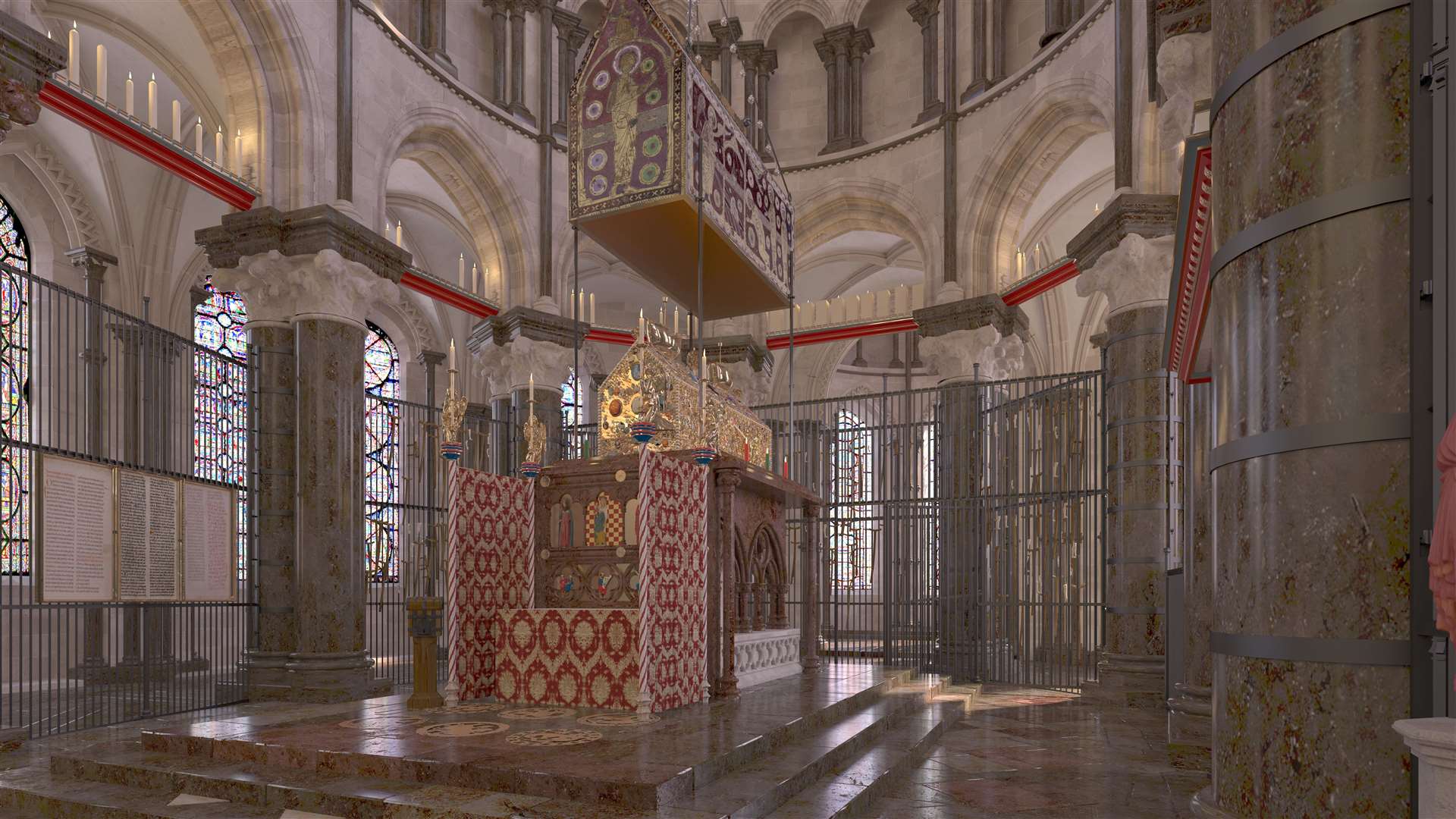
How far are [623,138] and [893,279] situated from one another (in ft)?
42.8

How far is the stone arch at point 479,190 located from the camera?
11.6 meters

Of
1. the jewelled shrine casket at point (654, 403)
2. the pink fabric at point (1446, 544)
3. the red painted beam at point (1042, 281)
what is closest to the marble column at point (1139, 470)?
the red painted beam at point (1042, 281)

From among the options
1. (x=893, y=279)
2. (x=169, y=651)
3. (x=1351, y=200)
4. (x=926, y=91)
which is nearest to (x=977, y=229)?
(x=926, y=91)

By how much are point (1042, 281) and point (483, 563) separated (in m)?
6.96

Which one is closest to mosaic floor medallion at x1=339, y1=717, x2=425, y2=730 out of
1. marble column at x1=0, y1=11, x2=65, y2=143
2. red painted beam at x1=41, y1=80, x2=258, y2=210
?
marble column at x1=0, y1=11, x2=65, y2=143

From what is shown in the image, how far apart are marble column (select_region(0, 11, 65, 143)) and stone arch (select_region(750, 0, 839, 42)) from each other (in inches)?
385

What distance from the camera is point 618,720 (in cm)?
594

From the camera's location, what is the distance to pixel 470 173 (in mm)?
12383

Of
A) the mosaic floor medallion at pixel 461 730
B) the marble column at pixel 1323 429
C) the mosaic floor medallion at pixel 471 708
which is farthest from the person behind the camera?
the mosaic floor medallion at pixel 471 708

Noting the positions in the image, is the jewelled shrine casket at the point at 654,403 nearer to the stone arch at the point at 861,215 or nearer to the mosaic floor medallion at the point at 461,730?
the mosaic floor medallion at the point at 461,730

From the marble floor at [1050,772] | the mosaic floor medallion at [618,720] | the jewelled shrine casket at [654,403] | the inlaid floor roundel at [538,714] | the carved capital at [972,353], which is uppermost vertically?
the carved capital at [972,353]

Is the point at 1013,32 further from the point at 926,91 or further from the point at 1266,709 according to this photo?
the point at 1266,709

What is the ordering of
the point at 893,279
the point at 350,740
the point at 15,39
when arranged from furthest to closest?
1. the point at 893,279
2. the point at 15,39
3. the point at 350,740

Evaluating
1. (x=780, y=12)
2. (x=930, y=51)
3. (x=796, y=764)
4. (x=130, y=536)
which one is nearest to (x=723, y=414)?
(x=796, y=764)
